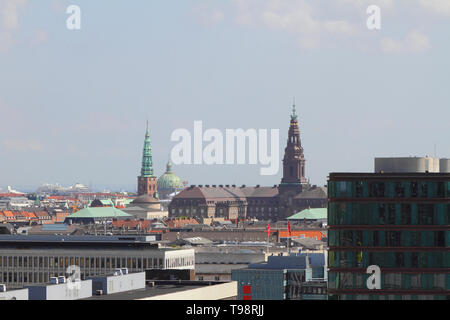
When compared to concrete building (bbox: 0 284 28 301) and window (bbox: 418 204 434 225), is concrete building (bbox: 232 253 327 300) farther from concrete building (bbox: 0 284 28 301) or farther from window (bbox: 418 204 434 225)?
concrete building (bbox: 0 284 28 301)

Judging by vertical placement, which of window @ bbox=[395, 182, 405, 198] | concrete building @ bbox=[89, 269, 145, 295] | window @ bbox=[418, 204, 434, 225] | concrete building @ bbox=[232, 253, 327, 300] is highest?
window @ bbox=[395, 182, 405, 198]

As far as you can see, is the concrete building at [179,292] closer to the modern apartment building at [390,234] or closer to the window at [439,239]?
the modern apartment building at [390,234]

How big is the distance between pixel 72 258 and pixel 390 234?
209ft

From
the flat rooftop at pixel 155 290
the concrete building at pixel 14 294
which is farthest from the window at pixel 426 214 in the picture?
the concrete building at pixel 14 294

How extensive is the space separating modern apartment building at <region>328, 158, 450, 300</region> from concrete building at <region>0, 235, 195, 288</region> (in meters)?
55.9

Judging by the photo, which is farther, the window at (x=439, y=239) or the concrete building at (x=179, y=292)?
the concrete building at (x=179, y=292)

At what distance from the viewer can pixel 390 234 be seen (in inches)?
2854

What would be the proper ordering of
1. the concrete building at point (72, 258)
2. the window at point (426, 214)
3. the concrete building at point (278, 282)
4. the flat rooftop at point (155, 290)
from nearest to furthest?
the window at point (426, 214) → the flat rooftop at point (155, 290) → the concrete building at point (278, 282) → the concrete building at point (72, 258)

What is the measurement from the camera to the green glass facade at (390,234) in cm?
7125

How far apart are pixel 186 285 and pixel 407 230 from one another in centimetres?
2733

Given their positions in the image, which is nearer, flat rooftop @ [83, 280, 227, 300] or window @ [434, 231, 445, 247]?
window @ [434, 231, 445, 247]

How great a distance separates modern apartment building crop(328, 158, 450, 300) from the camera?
7125 cm

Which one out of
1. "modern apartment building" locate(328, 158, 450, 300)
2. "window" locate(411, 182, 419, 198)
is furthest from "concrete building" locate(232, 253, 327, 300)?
"window" locate(411, 182, 419, 198)
